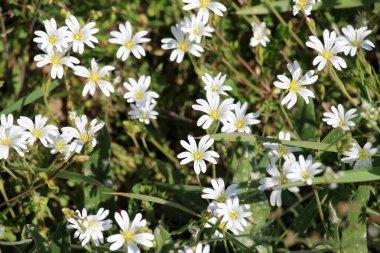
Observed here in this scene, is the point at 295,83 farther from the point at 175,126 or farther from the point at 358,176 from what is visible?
the point at 175,126

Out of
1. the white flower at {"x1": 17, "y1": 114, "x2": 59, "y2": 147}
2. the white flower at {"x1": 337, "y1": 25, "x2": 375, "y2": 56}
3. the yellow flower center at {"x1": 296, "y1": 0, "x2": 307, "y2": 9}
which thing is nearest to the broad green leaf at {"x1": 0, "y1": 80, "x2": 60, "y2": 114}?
the white flower at {"x1": 17, "y1": 114, "x2": 59, "y2": 147}

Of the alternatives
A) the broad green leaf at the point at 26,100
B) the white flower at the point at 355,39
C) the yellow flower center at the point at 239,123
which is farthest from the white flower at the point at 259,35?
the broad green leaf at the point at 26,100

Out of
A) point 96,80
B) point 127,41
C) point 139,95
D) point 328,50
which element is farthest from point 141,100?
point 328,50

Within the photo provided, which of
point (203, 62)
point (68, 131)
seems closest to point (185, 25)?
point (203, 62)

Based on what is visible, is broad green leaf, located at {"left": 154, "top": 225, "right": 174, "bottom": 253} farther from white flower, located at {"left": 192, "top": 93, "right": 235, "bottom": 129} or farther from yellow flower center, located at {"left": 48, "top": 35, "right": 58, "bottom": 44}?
yellow flower center, located at {"left": 48, "top": 35, "right": 58, "bottom": 44}

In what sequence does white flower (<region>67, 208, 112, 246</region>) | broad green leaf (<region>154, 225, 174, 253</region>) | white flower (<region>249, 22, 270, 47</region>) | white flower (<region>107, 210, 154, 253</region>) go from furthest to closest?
white flower (<region>249, 22, 270, 47</region>)
broad green leaf (<region>154, 225, 174, 253</region>)
white flower (<region>67, 208, 112, 246</region>)
white flower (<region>107, 210, 154, 253</region>)

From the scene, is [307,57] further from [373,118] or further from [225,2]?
[373,118]
